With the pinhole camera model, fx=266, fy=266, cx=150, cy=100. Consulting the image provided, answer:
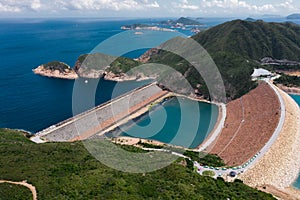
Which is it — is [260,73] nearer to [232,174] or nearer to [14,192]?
[232,174]

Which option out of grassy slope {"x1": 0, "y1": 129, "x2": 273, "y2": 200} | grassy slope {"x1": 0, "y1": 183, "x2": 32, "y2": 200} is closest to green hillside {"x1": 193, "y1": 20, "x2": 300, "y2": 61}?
grassy slope {"x1": 0, "y1": 129, "x2": 273, "y2": 200}

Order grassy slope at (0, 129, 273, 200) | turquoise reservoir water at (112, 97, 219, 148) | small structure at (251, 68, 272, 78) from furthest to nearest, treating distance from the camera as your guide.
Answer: small structure at (251, 68, 272, 78) < turquoise reservoir water at (112, 97, 219, 148) < grassy slope at (0, 129, 273, 200)

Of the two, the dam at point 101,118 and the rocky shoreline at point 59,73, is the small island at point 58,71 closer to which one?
the rocky shoreline at point 59,73

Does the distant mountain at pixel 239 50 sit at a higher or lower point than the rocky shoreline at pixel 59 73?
higher

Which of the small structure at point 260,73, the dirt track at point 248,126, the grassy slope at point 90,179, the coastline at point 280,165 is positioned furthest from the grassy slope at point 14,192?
the small structure at point 260,73

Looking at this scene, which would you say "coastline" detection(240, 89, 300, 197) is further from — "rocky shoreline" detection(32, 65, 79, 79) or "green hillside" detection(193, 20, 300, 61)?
"rocky shoreline" detection(32, 65, 79, 79)

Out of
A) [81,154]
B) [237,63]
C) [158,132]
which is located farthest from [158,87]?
[81,154]
